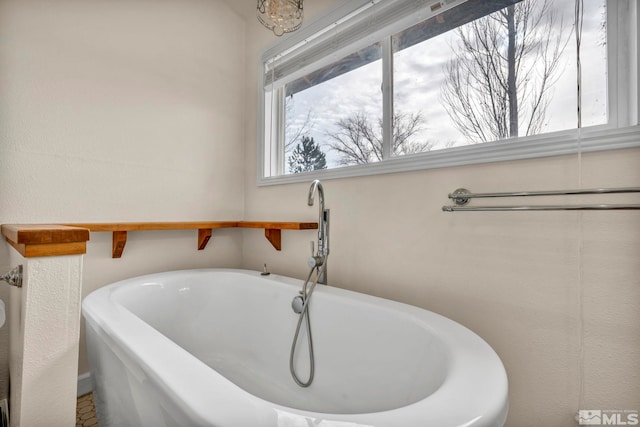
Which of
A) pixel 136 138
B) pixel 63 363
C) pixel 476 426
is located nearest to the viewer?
pixel 476 426

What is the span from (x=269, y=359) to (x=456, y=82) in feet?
4.96

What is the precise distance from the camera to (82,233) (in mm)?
740

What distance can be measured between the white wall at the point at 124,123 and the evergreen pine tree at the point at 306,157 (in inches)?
18.2

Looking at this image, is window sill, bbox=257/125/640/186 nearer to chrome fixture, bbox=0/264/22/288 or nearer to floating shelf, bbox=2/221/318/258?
floating shelf, bbox=2/221/318/258

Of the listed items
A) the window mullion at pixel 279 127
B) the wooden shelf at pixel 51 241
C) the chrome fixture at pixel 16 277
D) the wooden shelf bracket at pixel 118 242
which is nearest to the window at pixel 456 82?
the window mullion at pixel 279 127

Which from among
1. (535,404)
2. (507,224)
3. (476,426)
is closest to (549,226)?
(507,224)

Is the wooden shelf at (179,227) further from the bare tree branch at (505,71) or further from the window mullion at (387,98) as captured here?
the bare tree branch at (505,71)

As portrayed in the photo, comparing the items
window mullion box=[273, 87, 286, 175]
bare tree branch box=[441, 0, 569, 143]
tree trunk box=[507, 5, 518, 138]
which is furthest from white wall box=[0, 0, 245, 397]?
tree trunk box=[507, 5, 518, 138]

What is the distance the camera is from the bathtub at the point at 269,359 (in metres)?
0.49

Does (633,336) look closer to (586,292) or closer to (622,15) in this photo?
(586,292)

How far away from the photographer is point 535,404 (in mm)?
986

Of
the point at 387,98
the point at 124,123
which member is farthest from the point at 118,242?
the point at 387,98

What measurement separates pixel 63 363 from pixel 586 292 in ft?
4.77

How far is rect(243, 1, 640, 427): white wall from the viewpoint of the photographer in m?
0.86
